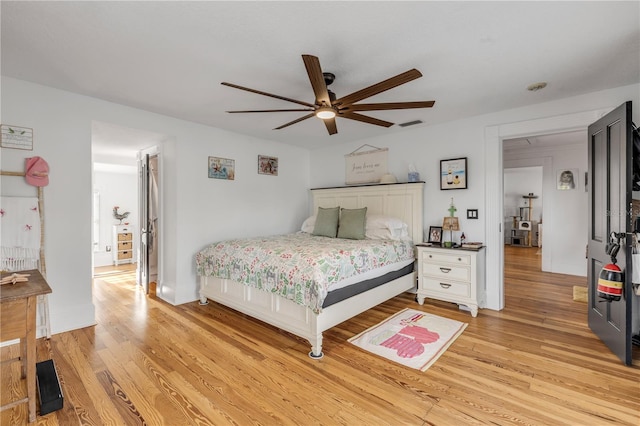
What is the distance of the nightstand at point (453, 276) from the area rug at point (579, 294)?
4.53ft

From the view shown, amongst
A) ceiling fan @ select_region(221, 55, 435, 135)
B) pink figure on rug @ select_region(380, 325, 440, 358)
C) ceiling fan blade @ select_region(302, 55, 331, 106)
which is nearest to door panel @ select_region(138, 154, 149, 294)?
ceiling fan @ select_region(221, 55, 435, 135)

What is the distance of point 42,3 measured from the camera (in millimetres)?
1694

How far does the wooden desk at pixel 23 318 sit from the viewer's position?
1.59m

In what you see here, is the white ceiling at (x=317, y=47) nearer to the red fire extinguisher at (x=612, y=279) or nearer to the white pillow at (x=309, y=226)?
the red fire extinguisher at (x=612, y=279)

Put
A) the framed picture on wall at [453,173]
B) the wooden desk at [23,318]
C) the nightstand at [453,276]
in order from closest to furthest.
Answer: the wooden desk at [23,318]
the nightstand at [453,276]
the framed picture on wall at [453,173]

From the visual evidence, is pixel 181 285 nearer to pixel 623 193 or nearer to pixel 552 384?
pixel 552 384

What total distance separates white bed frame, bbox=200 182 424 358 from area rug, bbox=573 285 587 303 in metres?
2.11

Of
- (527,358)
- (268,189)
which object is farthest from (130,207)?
(527,358)

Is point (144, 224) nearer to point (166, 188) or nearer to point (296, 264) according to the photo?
point (166, 188)

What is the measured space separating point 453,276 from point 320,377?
6.89 ft

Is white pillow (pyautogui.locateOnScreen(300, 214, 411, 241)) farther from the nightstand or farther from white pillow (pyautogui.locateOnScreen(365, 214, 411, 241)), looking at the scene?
the nightstand

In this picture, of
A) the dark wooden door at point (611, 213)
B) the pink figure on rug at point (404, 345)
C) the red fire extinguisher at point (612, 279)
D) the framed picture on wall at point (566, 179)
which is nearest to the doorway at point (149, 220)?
the pink figure on rug at point (404, 345)

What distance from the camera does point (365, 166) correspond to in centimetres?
480

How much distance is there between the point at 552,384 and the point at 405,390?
103 centimetres
